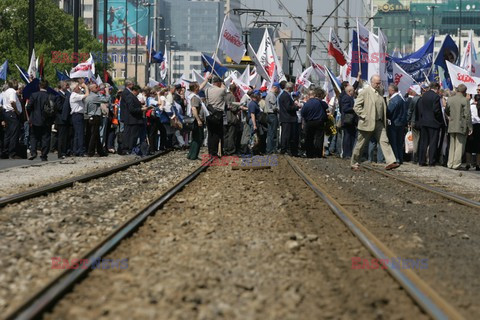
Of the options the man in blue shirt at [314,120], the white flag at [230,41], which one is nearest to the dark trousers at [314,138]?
the man in blue shirt at [314,120]

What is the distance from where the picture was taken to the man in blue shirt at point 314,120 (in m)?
24.0

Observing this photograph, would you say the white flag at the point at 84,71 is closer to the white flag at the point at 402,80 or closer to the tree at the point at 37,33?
the white flag at the point at 402,80

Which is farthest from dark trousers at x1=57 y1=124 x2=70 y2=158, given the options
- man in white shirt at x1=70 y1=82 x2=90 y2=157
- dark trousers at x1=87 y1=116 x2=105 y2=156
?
dark trousers at x1=87 y1=116 x2=105 y2=156

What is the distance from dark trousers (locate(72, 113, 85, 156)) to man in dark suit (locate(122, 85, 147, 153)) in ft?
3.56

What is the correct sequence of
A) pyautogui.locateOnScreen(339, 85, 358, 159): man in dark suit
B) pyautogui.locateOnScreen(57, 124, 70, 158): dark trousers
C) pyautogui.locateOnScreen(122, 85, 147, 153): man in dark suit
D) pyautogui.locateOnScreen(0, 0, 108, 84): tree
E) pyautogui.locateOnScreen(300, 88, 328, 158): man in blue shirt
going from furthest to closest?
pyautogui.locateOnScreen(0, 0, 108, 84): tree < pyautogui.locateOnScreen(300, 88, 328, 158): man in blue shirt < pyautogui.locateOnScreen(339, 85, 358, 159): man in dark suit < pyautogui.locateOnScreen(122, 85, 147, 153): man in dark suit < pyautogui.locateOnScreen(57, 124, 70, 158): dark trousers

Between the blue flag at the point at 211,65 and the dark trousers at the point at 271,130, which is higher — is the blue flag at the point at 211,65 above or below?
above

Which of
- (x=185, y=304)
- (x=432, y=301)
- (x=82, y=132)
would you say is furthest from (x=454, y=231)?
(x=82, y=132)

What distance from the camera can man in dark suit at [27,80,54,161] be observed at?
68.3 ft

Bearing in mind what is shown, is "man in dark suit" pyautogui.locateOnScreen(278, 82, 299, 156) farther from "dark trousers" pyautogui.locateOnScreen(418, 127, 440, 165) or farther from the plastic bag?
"dark trousers" pyautogui.locateOnScreen(418, 127, 440, 165)

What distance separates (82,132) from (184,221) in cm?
1322

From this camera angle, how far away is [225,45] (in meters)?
26.4

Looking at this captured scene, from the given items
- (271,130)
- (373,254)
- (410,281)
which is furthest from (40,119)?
(410,281)

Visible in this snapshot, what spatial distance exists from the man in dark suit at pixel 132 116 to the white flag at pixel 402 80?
622cm

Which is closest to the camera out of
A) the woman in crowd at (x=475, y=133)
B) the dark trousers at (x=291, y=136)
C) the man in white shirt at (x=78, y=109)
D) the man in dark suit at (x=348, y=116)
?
the woman in crowd at (x=475, y=133)
